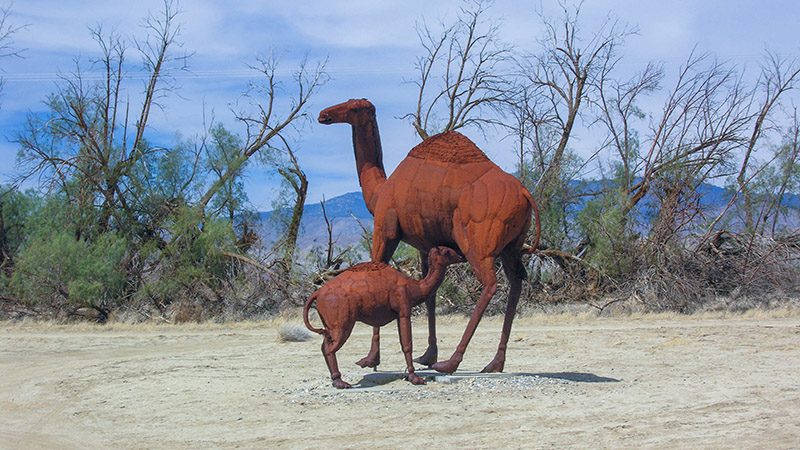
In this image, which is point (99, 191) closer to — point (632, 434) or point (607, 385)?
point (607, 385)

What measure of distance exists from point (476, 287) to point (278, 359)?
760 centimetres

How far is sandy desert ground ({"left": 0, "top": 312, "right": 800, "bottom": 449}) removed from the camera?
8.17 m

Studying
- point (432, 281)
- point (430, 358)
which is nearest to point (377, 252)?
point (432, 281)

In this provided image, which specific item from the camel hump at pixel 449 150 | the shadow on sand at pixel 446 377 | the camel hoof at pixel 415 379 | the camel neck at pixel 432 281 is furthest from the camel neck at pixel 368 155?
the camel hoof at pixel 415 379

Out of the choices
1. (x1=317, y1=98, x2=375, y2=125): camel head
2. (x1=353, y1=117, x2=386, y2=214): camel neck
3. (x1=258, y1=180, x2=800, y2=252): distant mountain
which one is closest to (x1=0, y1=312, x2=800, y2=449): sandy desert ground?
(x1=353, y1=117, x2=386, y2=214): camel neck

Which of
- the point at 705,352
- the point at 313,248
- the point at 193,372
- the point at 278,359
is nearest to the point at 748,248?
the point at 705,352

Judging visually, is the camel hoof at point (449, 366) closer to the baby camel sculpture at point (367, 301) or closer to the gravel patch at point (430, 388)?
the gravel patch at point (430, 388)

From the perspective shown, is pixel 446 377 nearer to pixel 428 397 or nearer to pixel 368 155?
pixel 428 397

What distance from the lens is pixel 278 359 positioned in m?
14.2

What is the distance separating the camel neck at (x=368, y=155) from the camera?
1195cm

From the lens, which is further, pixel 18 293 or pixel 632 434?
→ pixel 18 293

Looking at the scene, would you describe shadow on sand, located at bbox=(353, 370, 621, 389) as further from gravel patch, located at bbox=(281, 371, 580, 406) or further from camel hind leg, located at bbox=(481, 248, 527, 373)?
camel hind leg, located at bbox=(481, 248, 527, 373)

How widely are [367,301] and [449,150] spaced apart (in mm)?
2168

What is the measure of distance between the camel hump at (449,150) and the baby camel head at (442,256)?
1083 mm
